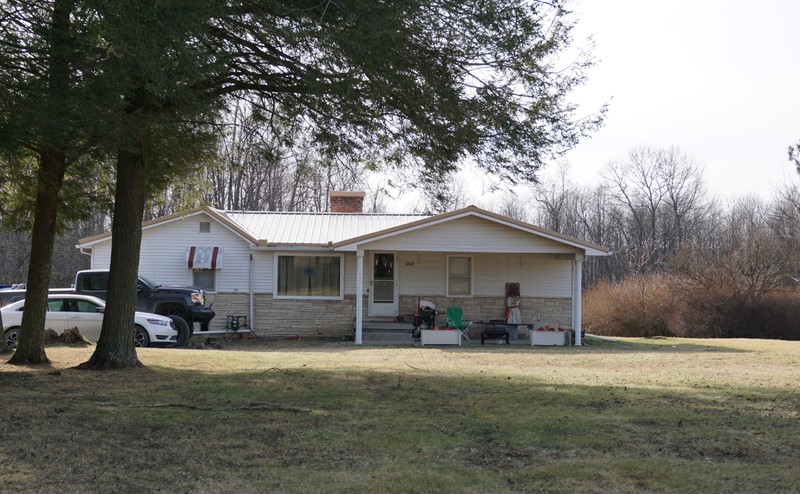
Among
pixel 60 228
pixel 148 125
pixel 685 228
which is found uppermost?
pixel 685 228

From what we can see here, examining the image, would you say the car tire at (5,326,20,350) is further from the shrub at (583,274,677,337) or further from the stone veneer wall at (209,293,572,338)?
the shrub at (583,274,677,337)

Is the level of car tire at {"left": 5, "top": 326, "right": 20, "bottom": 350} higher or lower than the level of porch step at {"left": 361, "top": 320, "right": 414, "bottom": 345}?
lower

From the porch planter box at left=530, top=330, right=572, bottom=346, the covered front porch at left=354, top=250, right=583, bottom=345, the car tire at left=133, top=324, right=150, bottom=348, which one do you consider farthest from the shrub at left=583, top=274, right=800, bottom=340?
the car tire at left=133, top=324, right=150, bottom=348

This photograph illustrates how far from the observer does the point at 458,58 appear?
35.1ft

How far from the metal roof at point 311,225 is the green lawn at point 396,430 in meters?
12.0

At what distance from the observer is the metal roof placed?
26.0 metres

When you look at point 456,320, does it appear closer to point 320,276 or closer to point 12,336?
point 320,276

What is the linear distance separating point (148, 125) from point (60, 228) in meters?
4.75

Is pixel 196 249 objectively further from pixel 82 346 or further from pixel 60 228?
pixel 60 228

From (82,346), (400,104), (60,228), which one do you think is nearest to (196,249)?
(82,346)

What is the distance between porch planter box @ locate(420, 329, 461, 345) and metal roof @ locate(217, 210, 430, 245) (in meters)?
4.37

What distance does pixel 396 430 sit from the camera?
8.41m

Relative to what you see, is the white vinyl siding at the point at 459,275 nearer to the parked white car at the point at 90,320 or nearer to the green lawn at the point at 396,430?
the parked white car at the point at 90,320

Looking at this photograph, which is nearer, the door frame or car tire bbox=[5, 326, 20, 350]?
car tire bbox=[5, 326, 20, 350]
